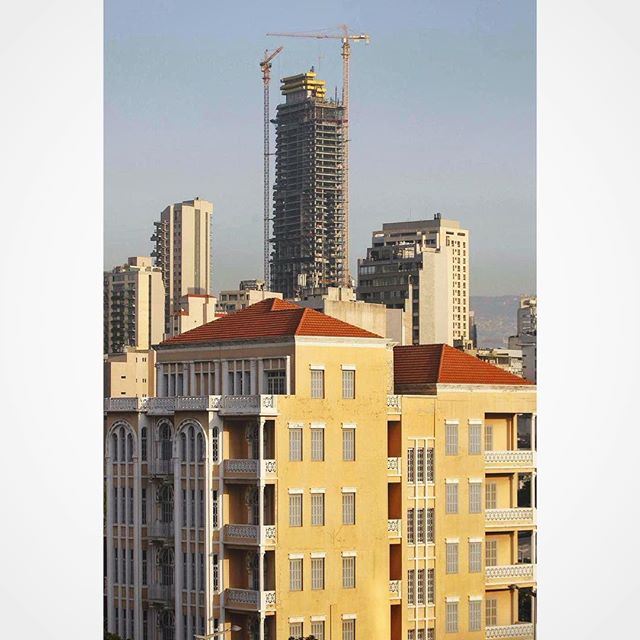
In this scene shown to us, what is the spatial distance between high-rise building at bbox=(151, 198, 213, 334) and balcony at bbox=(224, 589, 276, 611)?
273 cm

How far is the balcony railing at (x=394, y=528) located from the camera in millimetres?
22328

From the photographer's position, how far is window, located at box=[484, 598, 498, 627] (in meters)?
22.9

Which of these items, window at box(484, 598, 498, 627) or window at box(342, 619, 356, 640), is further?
window at box(484, 598, 498, 627)

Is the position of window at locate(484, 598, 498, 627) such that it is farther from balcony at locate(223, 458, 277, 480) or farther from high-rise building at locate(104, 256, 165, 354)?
high-rise building at locate(104, 256, 165, 354)

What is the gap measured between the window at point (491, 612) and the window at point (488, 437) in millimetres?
1407

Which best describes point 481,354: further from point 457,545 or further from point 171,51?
point 171,51

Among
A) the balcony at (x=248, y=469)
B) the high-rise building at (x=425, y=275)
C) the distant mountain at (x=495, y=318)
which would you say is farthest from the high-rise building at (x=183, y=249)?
the distant mountain at (x=495, y=318)

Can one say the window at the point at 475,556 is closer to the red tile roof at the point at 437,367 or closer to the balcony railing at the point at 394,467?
the balcony railing at the point at 394,467

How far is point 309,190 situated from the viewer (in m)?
22.8

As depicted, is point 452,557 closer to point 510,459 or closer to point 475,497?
point 475,497

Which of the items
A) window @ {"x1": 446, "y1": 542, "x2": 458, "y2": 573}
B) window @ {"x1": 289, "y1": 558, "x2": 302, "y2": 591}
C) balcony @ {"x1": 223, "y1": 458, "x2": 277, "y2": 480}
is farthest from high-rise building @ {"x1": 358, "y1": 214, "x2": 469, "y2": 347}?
window @ {"x1": 289, "y1": 558, "x2": 302, "y2": 591}

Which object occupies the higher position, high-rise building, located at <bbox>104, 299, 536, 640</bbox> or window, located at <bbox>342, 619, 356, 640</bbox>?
high-rise building, located at <bbox>104, 299, 536, 640</bbox>

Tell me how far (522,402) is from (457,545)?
1.50 metres

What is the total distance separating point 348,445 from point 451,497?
1.29 m
